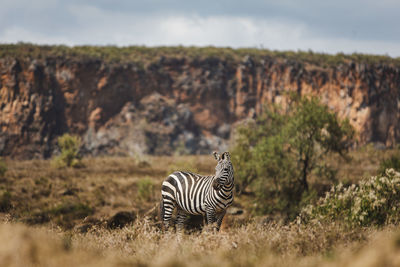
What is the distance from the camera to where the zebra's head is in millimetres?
9156

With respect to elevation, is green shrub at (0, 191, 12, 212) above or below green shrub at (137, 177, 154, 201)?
above

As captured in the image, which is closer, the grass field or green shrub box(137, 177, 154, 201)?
the grass field

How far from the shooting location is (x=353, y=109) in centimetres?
7425

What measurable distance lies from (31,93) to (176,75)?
2838cm

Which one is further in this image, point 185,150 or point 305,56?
point 305,56

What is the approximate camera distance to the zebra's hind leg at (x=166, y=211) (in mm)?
10250

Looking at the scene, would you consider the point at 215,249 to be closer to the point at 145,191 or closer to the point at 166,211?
the point at 166,211

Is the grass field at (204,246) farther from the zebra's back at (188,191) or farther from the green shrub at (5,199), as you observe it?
the green shrub at (5,199)

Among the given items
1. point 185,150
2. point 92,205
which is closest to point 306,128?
point 92,205

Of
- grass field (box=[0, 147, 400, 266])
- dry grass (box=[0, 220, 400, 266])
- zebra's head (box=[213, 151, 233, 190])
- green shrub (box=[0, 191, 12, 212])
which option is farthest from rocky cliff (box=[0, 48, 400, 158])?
dry grass (box=[0, 220, 400, 266])

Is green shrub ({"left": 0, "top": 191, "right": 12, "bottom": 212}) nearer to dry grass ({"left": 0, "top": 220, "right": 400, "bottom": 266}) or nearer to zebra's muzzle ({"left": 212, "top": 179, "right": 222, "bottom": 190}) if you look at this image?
dry grass ({"left": 0, "top": 220, "right": 400, "bottom": 266})

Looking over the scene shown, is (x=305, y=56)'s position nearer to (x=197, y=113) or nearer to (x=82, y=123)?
(x=197, y=113)

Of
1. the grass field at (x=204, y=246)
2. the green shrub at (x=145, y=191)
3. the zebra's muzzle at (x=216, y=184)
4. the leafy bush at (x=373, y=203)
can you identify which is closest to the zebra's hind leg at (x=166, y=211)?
the grass field at (x=204, y=246)

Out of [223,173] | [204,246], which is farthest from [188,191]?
[204,246]
